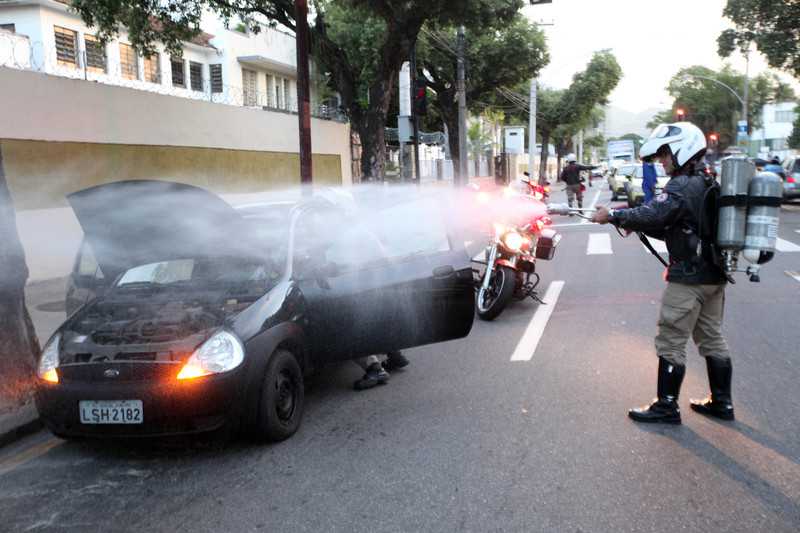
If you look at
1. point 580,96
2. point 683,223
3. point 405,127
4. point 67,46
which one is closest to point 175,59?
point 67,46

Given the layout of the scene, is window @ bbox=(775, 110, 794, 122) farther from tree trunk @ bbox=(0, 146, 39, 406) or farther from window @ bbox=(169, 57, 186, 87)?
tree trunk @ bbox=(0, 146, 39, 406)

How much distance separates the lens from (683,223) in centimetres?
435

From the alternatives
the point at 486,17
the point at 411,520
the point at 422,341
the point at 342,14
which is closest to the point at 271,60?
the point at 342,14

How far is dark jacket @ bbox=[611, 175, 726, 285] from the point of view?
4.29m

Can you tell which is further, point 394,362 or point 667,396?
point 394,362

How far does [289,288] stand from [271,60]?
93.0 ft

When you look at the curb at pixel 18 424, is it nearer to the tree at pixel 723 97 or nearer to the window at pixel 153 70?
the window at pixel 153 70

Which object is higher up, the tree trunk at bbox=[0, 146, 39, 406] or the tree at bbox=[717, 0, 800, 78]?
the tree at bbox=[717, 0, 800, 78]

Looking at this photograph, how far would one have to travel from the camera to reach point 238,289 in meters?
4.62

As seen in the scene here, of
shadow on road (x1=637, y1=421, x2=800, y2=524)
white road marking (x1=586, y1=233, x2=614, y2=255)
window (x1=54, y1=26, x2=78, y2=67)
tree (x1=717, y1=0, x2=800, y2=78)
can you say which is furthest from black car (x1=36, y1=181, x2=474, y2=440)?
tree (x1=717, y1=0, x2=800, y2=78)

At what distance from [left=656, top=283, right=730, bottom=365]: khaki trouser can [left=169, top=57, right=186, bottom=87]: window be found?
2628 cm

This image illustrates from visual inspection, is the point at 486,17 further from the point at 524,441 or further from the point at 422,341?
the point at 524,441

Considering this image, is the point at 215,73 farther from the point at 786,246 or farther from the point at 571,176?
the point at 786,246

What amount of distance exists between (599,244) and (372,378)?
10.2 metres
